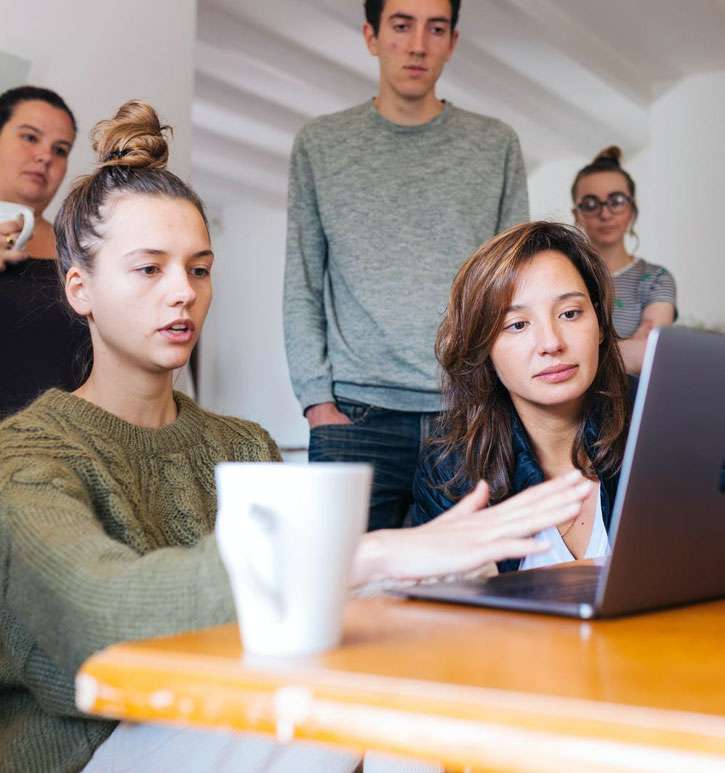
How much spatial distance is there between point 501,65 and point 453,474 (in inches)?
192

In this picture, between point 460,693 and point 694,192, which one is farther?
point 694,192

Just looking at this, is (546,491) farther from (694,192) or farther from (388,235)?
(694,192)

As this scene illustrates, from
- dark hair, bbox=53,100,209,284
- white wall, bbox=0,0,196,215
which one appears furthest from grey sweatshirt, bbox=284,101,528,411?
dark hair, bbox=53,100,209,284

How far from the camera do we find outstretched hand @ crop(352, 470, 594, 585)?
67 cm

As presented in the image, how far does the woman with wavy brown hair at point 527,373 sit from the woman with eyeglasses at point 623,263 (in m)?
1.02

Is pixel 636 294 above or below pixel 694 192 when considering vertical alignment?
below

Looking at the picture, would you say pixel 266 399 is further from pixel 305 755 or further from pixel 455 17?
pixel 305 755

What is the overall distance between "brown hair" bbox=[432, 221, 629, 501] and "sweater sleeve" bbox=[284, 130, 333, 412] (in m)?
0.39

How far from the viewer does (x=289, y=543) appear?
536 millimetres

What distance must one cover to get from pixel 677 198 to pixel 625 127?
0.57 m

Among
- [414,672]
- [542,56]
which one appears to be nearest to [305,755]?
[414,672]

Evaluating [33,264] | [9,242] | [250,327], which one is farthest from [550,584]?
[250,327]

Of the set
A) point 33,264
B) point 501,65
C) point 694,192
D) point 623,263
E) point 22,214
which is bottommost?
point 33,264

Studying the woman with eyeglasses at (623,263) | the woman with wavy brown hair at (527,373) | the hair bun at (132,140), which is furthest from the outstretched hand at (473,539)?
the woman with eyeglasses at (623,263)
